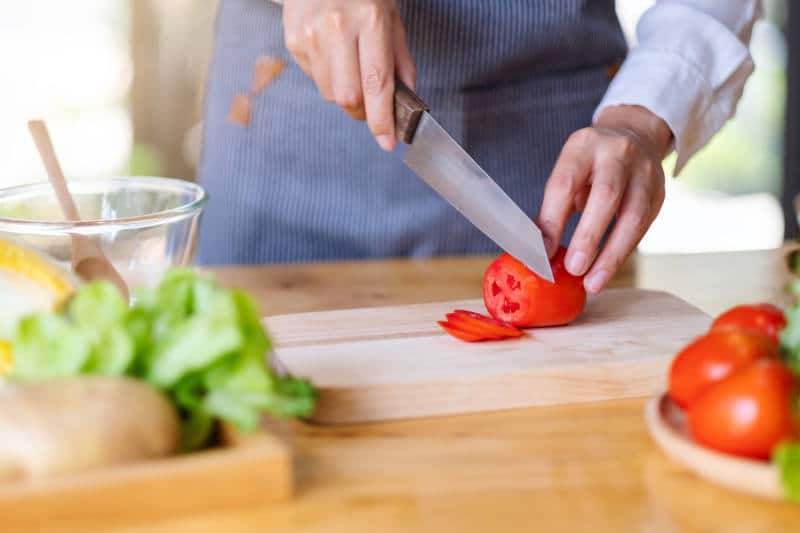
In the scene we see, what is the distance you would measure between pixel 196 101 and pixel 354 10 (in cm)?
244

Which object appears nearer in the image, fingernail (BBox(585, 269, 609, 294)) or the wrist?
fingernail (BBox(585, 269, 609, 294))

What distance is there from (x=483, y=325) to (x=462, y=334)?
0.10ft

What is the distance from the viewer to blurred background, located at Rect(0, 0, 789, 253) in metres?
3.37

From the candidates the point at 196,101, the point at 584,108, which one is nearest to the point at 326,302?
the point at 584,108

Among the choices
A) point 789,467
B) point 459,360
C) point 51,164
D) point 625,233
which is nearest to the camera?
point 789,467

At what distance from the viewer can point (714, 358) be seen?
81cm

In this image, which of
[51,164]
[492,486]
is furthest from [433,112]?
[492,486]

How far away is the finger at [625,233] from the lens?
121 cm

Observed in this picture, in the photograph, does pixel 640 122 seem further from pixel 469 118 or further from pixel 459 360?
pixel 459 360

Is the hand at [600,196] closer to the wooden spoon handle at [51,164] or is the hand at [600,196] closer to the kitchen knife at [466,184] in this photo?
the kitchen knife at [466,184]

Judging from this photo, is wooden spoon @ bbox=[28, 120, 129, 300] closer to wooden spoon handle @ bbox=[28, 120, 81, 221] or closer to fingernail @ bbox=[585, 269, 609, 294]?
wooden spoon handle @ bbox=[28, 120, 81, 221]

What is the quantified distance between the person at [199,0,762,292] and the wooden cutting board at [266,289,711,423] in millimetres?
135

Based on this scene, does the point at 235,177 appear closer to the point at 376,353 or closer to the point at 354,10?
the point at 354,10

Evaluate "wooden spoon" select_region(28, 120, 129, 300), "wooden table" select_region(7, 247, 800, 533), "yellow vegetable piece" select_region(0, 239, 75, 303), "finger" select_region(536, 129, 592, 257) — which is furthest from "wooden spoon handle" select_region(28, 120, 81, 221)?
"finger" select_region(536, 129, 592, 257)
